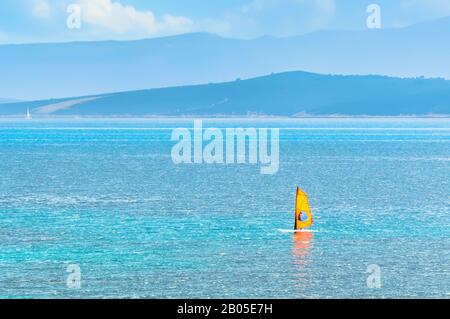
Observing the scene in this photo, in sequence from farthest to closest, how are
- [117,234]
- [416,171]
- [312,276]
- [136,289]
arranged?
[416,171] < [117,234] < [312,276] < [136,289]

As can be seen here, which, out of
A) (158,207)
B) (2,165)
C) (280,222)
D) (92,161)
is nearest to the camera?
(280,222)

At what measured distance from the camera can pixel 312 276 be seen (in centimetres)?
5253

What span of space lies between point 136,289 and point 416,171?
106m

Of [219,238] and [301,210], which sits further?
[301,210]

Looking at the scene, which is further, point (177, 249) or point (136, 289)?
point (177, 249)

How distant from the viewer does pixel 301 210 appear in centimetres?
6856

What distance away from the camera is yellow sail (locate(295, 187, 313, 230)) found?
67.6 meters

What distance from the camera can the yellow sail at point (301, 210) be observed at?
67.6 m

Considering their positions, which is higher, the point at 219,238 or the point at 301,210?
the point at 301,210

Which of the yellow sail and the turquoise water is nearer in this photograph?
the turquoise water

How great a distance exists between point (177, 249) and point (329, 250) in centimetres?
908

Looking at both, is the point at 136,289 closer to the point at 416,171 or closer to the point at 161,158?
the point at 416,171

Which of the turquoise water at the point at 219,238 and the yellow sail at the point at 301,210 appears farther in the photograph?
the yellow sail at the point at 301,210

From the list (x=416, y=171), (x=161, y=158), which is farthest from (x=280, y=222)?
(x=161, y=158)
